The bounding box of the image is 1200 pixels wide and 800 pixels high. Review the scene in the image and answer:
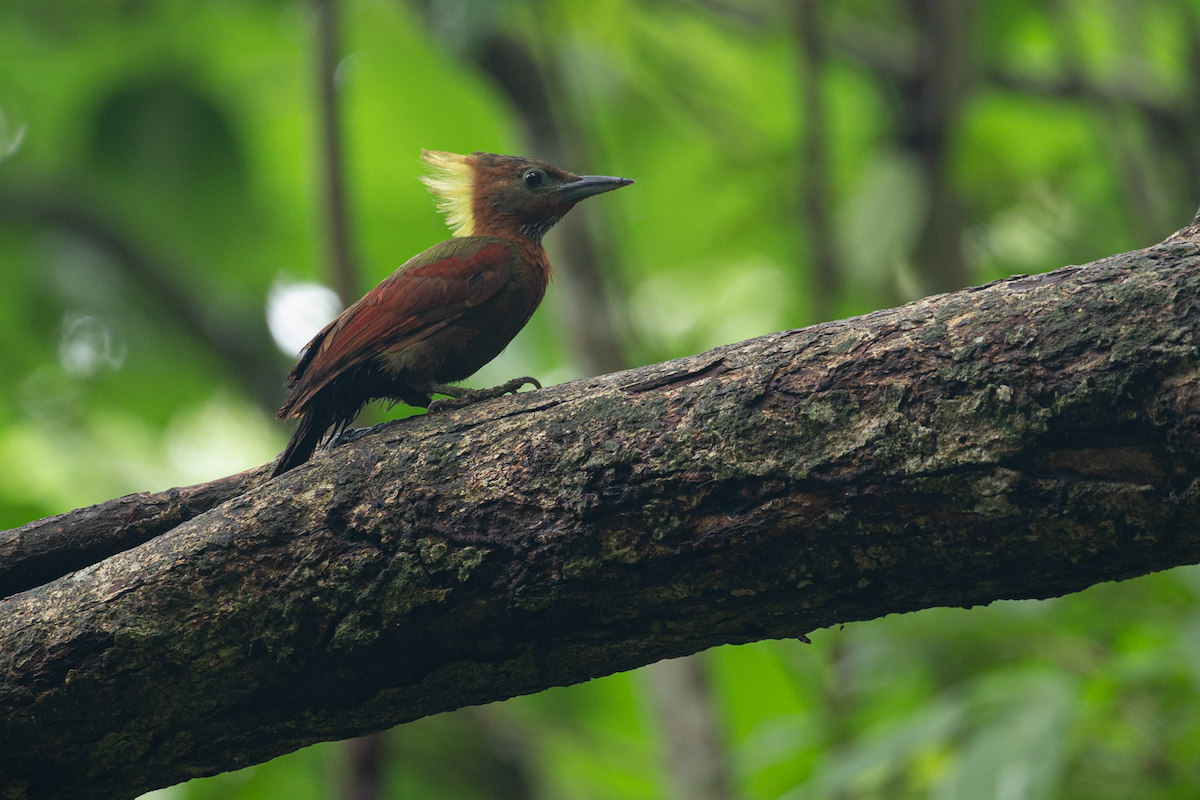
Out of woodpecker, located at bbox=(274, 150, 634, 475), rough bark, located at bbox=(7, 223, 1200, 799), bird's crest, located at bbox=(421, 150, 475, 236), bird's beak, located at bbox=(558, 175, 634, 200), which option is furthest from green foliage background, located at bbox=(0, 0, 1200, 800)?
woodpecker, located at bbox=(274, 150, 634, 475)

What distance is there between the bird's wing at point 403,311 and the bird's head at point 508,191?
579 millimetres

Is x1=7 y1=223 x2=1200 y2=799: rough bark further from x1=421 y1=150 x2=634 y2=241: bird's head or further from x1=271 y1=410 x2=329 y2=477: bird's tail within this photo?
x1=421 y1=150 x2=634 y2=241: bird's head

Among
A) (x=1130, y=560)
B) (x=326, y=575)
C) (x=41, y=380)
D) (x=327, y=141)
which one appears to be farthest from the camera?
(x=41, y=380)

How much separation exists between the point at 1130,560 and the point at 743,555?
24.5 inches

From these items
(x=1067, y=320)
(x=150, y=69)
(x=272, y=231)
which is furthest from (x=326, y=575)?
(x=272, y=231)

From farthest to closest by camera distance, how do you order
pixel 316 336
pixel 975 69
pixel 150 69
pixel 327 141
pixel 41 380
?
pixel 41 380
pixel 150 69
pixel 975 69
pixel 327 141
pixel 316 336

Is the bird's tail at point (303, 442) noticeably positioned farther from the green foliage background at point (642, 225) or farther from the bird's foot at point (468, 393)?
the green foliage background at point (642, 225)

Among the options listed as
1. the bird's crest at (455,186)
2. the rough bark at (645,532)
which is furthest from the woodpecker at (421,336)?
the rough bark at (645,532)

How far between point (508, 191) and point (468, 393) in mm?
1101

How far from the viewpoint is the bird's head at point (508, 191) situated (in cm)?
395

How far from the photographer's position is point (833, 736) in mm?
4602

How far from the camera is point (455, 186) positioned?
13.5 feet

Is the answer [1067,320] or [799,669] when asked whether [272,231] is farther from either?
[1067,320]

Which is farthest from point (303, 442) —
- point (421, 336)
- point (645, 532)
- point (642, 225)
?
point (642, 225)
